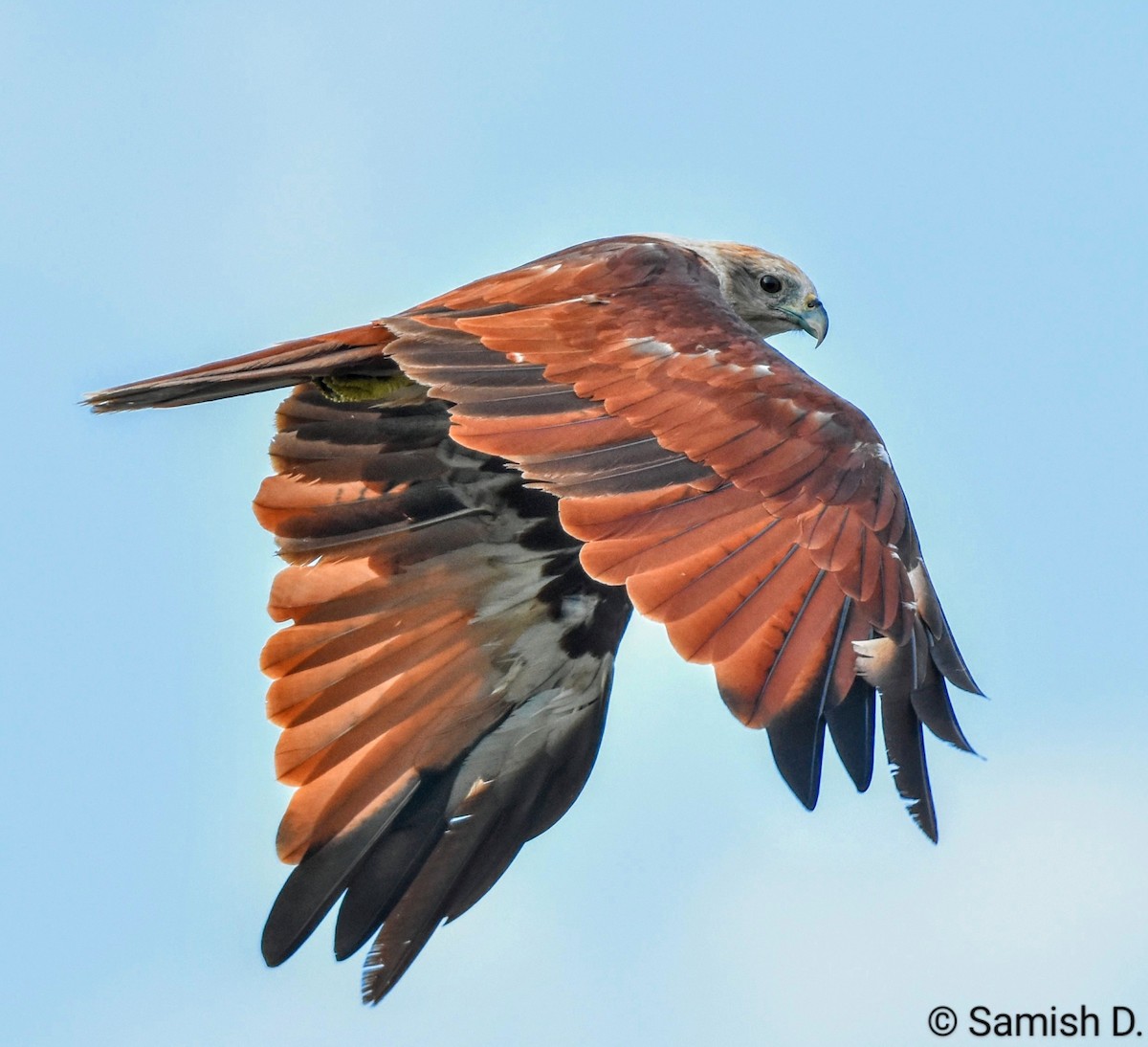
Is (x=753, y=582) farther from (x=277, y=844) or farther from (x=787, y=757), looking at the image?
(x=277, y=844)

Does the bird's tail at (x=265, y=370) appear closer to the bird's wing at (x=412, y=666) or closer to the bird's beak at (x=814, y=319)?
the bird's wing at (x=412, y=666)

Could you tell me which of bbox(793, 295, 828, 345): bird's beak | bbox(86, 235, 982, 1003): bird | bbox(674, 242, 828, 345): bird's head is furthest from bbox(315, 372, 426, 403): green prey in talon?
bbox(793, 295, 828, 345): bird's beak

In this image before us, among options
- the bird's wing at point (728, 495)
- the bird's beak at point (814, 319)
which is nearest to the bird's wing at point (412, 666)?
the bird's wing at point (728, 495)

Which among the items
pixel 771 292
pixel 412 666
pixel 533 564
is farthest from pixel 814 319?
pixel 412 666

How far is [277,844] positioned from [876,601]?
2.79m

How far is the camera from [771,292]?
30.2ft

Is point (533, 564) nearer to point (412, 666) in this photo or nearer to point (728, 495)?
point (412, 666)

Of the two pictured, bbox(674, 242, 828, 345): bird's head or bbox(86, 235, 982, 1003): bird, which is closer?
bbox(86, 235, 982, 1003): bird

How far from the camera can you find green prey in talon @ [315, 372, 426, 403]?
7.11 m

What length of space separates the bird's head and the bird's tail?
104 inches

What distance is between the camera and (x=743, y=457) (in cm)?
573

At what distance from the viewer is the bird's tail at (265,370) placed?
6.45m

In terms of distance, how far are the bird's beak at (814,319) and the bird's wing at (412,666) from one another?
2.17 meters

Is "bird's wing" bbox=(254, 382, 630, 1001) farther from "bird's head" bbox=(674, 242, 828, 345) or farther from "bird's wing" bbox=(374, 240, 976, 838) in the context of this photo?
"bird's head" bbox=(674, 242, 828, 345)
